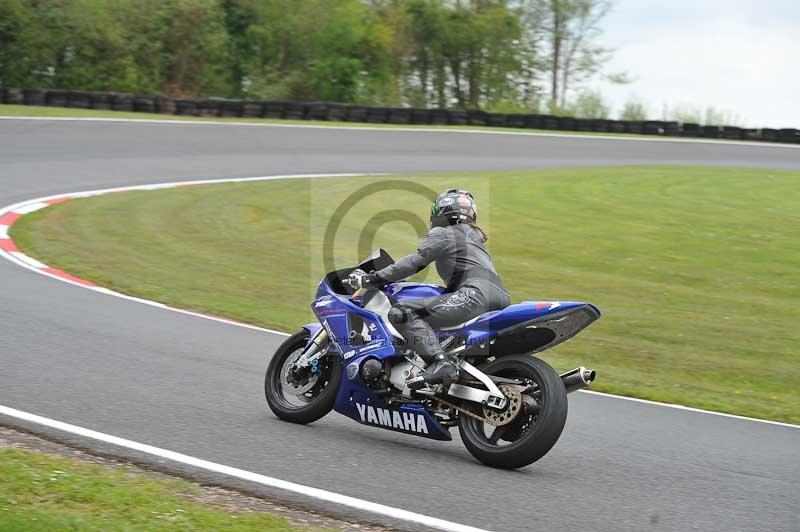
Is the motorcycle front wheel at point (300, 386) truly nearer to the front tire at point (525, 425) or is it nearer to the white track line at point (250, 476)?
the front tire at point (525, 425)

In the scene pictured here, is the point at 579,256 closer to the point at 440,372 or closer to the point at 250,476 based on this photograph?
the point at 440,372

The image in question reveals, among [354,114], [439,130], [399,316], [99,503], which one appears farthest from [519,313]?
[354,114]

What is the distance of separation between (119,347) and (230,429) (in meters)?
2.58

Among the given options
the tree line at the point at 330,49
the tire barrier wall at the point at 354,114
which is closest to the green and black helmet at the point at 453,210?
the tire barrier wall at the point at 354,114

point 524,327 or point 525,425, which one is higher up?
point 524,327

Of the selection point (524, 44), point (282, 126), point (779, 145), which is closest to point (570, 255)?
point (282, 126)

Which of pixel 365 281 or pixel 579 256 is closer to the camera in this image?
pixel 365 281

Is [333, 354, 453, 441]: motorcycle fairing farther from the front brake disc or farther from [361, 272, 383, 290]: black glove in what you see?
[361, 272, 383, 290]: black glove

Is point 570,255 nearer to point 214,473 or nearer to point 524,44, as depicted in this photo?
point 214,473

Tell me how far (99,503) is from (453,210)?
3.15m

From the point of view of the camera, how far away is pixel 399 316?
271 inches

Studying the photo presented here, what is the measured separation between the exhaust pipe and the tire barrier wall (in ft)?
88.3

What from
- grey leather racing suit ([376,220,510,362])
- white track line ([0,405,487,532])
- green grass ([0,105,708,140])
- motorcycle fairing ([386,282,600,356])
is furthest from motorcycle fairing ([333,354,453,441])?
green grass ([0,105,708,140])

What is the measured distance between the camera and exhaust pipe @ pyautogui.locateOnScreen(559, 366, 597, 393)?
20.4 ft
